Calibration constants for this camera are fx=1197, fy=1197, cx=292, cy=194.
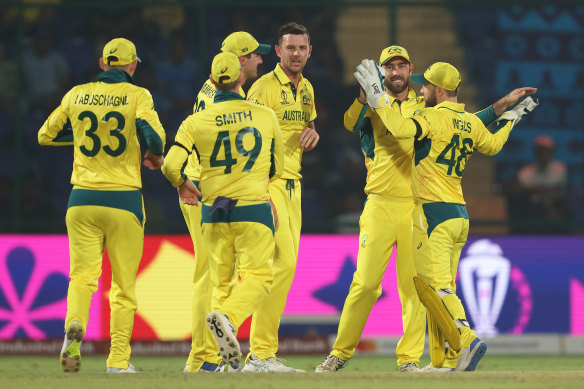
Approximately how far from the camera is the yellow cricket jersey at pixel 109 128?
8.96 meters

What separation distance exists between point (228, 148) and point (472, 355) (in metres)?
2.34

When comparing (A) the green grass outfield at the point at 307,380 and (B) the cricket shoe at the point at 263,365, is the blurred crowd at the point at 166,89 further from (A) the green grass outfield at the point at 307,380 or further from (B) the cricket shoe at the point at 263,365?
(A) the green grass outfield at the point at 307,380

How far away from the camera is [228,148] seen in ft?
28.1

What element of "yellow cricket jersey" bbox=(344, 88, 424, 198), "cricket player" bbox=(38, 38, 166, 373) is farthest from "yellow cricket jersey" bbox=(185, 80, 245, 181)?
"yellow cricket jersey" bbox=(344, 88, 424, 198)

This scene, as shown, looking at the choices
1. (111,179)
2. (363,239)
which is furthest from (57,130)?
(363,239)

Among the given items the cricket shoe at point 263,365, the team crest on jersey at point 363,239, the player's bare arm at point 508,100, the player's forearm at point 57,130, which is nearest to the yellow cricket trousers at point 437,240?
the team crest on jersey at point 363,239

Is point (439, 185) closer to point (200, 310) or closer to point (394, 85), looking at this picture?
point (394, 85)

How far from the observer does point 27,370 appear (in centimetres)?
1066

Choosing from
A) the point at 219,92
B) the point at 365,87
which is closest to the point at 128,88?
the point at 219,92

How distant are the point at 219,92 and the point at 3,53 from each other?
22.4 feet

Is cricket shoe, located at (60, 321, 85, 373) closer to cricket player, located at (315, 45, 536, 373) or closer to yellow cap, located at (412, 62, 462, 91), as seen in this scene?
cricket player, located at (315, 45, 536, 373)

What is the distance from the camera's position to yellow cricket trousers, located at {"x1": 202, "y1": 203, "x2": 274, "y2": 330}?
852cm

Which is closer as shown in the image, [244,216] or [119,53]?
[244,216]

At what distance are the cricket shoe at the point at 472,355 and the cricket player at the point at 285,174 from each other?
52.1 inches
